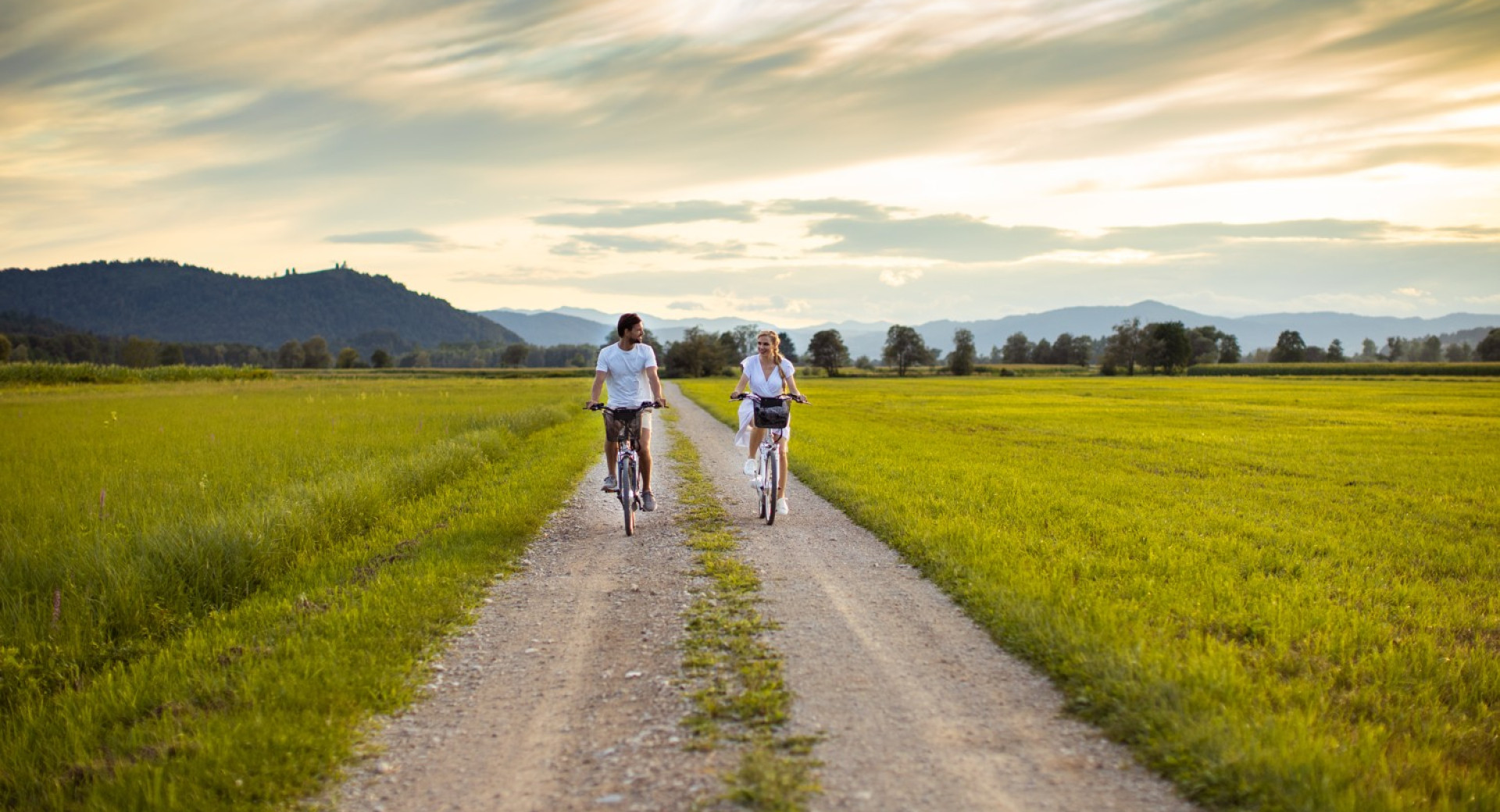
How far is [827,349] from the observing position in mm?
161250

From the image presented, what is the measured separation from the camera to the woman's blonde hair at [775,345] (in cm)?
1144

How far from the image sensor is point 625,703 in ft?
17.4

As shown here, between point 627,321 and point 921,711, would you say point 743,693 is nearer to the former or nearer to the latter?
point 921,711

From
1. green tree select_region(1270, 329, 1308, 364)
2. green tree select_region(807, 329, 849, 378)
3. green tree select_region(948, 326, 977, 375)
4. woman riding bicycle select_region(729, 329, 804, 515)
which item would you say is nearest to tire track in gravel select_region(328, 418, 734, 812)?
woman riding bicycle select_region(729, 329, 804, 515)

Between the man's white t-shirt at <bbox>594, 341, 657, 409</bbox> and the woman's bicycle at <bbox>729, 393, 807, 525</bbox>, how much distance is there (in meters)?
1.38

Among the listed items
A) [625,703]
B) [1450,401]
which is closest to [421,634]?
[625,703]

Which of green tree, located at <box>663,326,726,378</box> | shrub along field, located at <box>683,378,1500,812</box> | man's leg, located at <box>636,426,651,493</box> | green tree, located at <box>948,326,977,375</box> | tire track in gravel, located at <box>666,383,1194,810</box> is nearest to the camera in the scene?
tire track in gravel, located at <box>666,383,1194,810</box>

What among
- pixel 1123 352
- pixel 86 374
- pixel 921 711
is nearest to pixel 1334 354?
pixel 1123 352

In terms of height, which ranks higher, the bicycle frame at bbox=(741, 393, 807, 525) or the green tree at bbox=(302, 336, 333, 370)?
the green tree at bbox=(302, 336, 333, 370)

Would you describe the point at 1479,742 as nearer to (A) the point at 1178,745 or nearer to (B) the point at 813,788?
(A) the point at 1178,745

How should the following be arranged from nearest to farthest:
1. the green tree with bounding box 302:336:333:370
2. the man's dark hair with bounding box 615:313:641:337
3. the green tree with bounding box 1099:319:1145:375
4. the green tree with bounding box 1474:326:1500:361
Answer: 1. the man's dark hair with bounding box 615:313:641:337
2. the green tree with bounding box 1474:326:1500:361
3. the green tree with bounding box 1099:319:1145:375
4. the green tree with bounding box 302:336:333:370

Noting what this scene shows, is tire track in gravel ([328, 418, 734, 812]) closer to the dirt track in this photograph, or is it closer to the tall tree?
the dirt track

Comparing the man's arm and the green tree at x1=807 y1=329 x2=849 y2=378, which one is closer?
the man's arm

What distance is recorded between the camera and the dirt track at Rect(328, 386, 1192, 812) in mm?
4188
